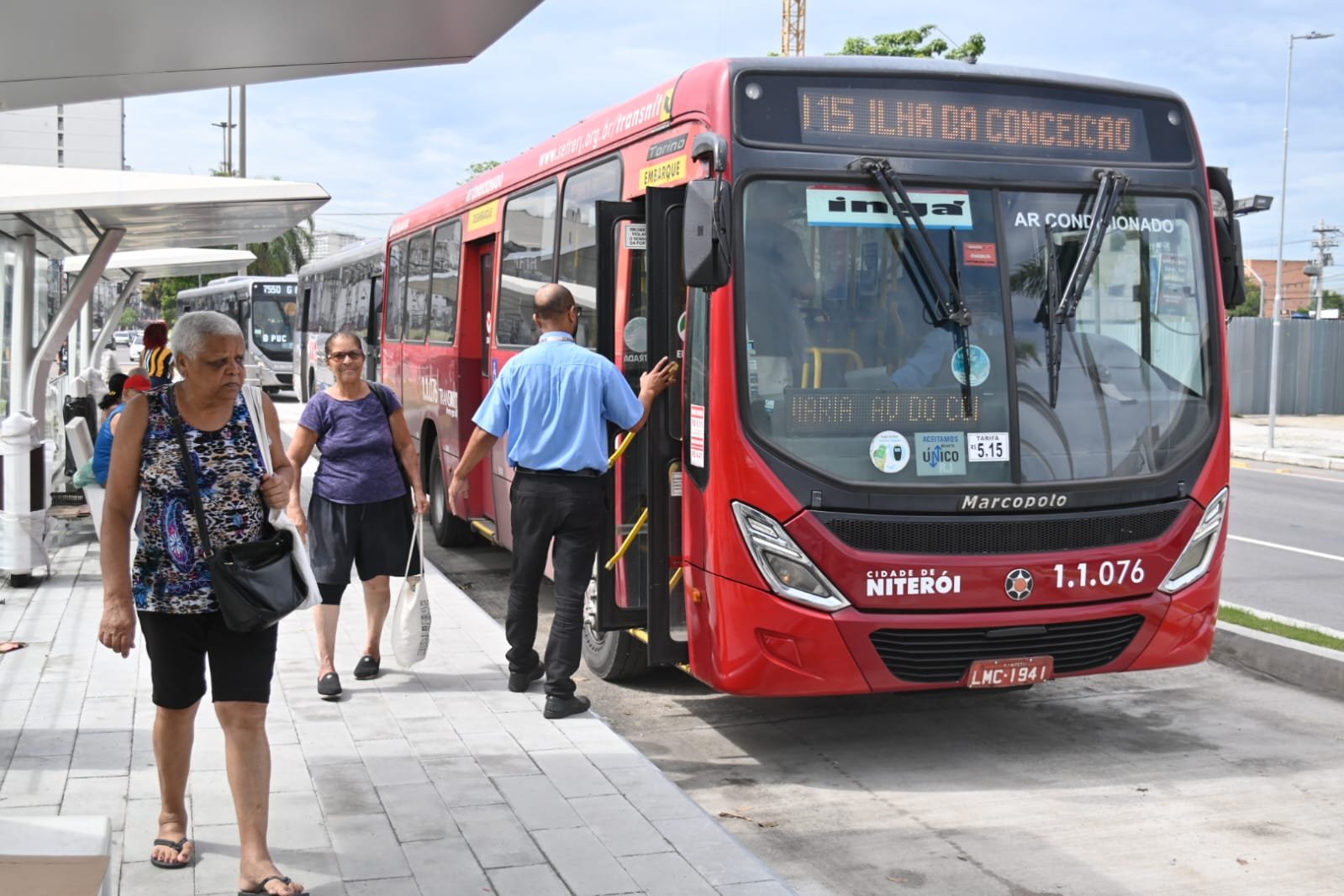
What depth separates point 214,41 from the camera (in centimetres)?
454

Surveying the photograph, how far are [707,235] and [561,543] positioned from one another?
1.74 m

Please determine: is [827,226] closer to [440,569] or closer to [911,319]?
[911,319]

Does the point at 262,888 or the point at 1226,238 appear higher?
the point at 1226,238

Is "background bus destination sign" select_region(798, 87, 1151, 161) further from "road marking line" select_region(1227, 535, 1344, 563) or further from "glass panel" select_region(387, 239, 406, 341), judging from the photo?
"glass panel" select_region(387, 239, 406, 341)

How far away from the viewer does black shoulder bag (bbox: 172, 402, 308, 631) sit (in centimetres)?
417

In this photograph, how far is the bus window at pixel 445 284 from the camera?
11.2 metres

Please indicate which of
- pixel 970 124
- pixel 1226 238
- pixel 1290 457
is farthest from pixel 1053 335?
pixel 1290 457

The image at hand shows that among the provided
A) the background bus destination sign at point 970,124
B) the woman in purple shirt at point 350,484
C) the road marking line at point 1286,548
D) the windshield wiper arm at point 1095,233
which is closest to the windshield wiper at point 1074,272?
the windshield wiper arm at point 1095,233

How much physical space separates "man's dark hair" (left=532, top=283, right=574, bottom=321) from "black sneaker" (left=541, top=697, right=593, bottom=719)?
179cm

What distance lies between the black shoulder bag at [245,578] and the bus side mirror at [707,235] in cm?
213

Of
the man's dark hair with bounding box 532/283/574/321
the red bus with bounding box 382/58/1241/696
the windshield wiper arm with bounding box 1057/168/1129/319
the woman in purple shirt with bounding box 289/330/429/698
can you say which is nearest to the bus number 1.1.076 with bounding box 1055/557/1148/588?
the red bus with bounding box 382/58/1241/696

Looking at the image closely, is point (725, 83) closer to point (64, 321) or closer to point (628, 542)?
point (628, 542)

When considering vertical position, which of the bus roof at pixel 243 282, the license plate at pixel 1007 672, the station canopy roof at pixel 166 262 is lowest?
the license plate at pixel 1007 672

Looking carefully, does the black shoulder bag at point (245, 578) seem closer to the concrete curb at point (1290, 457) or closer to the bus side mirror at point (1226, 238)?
the bus side mirror at point (1226, 238)
